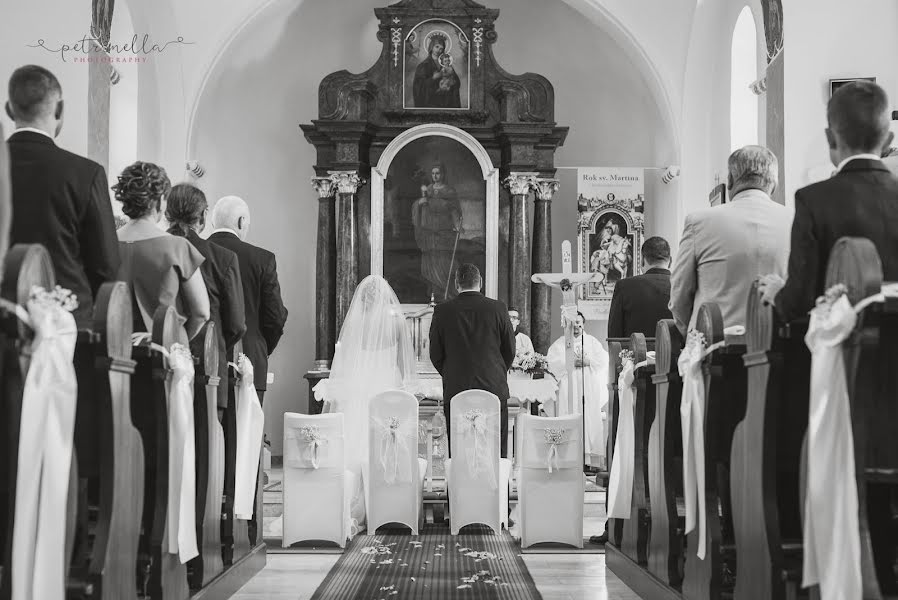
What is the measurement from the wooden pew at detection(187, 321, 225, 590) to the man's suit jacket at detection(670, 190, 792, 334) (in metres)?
2.00

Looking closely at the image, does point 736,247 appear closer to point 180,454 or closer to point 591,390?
point 180,454

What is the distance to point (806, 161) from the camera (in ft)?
29.7

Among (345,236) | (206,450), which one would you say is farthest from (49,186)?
(345,236)

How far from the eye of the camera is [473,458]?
289 inches

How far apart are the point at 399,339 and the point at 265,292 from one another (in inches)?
94.2

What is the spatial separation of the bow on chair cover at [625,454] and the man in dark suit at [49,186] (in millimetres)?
2922

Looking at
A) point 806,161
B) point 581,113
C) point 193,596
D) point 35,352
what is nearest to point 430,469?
point 806,161

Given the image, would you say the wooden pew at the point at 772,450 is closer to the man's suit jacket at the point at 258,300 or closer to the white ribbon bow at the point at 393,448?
the man's suit jacket at the point at 258,300

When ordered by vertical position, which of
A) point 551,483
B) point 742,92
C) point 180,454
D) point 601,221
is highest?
point 742,92

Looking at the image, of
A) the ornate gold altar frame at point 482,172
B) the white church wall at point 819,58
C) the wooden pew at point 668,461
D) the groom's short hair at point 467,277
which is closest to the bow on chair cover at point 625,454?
the wooden pew at point 668,461

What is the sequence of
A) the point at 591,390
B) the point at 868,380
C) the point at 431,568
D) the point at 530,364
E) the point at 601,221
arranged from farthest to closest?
the point at 601,221 < the point at 591,390 < the point at 530,364 < the point at 431,568 < the point at 868,380

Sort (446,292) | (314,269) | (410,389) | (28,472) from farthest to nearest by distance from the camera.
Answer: (314,269) → (446,292) → (410,389) → (28,472)

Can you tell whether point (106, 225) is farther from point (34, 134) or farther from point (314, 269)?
point (314, 269)

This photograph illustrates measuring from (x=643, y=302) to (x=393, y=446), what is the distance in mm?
1848
